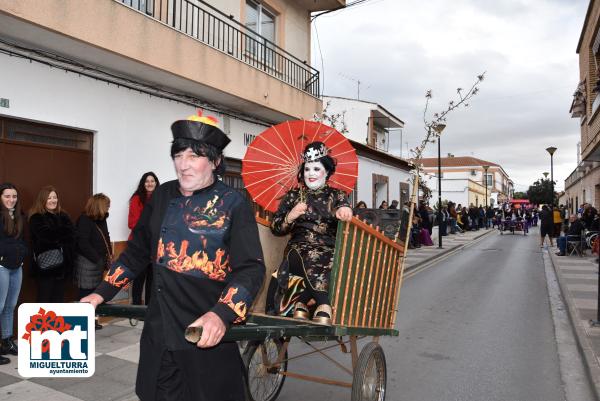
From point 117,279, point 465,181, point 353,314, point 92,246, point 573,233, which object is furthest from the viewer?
point 465,181

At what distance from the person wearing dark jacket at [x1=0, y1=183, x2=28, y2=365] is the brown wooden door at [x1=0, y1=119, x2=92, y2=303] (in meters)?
Result: 0.59

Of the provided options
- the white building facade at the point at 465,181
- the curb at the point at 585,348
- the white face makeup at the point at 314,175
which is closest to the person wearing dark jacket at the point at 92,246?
the white face makeup at the point at 314,175

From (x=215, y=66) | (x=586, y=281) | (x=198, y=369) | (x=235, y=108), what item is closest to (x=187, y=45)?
(x=215, y=66)

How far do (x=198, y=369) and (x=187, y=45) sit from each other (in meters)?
7.50

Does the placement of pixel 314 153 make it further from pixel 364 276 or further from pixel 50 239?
pixel 50 239

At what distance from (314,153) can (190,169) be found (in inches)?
76.2

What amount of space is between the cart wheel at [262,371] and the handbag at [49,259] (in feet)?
10.2

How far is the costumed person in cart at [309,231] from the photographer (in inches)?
148

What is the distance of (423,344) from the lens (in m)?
6.26

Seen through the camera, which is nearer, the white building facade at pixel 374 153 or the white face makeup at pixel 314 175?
the white face makeup at pixel 314 175

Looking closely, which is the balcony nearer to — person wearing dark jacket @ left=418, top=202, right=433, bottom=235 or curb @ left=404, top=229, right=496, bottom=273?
curb @ left=404, top=229, right=496, bottom=273

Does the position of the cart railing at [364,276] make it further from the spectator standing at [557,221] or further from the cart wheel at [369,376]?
the spectator standing at [557,221]

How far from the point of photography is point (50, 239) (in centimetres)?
580

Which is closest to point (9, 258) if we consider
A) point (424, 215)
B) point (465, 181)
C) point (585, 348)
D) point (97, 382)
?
point (97, 382)
